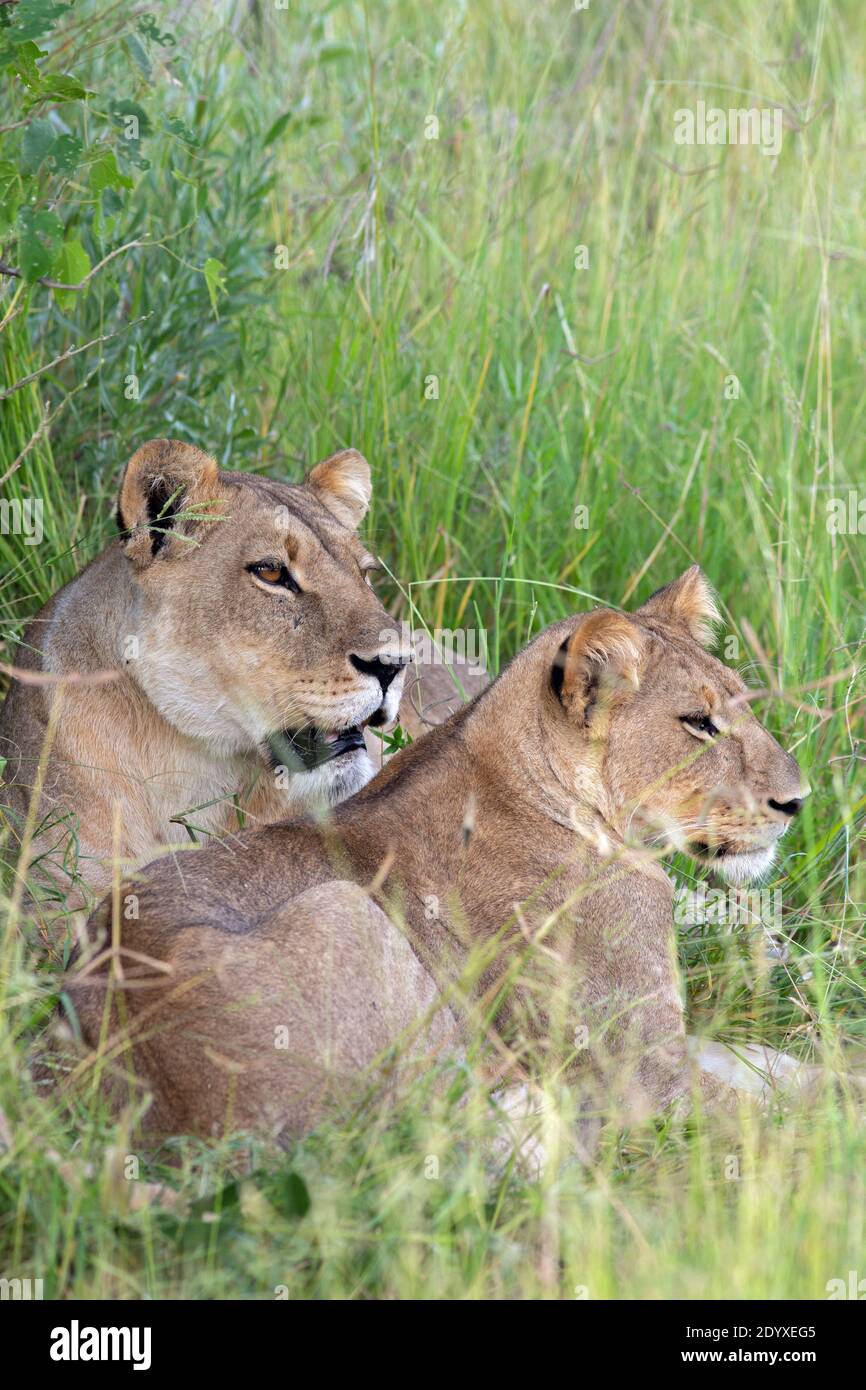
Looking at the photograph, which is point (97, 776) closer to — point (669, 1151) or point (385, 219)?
point (669, 1151)

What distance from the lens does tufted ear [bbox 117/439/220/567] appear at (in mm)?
4668

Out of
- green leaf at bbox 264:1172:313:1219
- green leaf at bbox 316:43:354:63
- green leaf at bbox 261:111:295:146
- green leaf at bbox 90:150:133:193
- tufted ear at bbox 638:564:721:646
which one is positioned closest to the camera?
green leaf at bbox 264:1172:313:1219

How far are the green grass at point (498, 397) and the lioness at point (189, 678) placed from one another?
45cm

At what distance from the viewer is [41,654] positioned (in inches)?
193

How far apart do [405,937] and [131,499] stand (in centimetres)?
150

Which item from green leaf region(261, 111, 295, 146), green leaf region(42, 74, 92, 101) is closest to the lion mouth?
green leaf region(42, 74, 92, 101)

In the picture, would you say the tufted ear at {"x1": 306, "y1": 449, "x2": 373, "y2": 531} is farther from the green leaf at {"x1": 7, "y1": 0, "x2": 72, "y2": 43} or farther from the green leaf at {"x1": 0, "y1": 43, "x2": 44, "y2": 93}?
the green leaf at {"x1": 7, "y1": 0, "x2": 72, "y2": 43}

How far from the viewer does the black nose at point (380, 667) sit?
4.61 metres

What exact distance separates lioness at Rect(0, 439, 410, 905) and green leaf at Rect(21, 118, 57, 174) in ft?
2.64

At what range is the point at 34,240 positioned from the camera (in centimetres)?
445

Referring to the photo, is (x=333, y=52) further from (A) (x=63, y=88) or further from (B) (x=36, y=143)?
(B) (x=36, y=143)

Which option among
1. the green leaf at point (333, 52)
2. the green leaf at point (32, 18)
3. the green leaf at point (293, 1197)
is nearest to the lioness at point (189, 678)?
the green leaf at point (32, 18)

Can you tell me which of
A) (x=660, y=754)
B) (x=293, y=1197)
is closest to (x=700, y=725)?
(x=660, y=754)

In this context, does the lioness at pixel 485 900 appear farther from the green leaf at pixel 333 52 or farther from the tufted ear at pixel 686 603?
the green leaf at pixel 333 52
